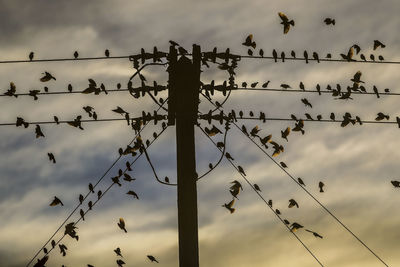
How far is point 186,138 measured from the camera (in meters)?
9.33

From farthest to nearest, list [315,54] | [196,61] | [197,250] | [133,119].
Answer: [315,54], [133,119], [196,61], [197,250]

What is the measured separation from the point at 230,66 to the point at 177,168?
230 cm

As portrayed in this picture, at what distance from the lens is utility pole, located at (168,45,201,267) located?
352 inches

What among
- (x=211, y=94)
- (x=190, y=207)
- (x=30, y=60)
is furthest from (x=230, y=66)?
(x=30, y=60)

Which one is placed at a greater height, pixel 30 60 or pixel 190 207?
pixel 30 60

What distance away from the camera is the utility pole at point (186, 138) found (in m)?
8.93

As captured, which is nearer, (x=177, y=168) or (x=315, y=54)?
(x=177, y=168)

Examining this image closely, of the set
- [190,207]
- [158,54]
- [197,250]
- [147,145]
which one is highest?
[158,54]

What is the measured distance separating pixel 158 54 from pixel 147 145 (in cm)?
164

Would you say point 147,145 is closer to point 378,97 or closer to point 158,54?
point 158,54

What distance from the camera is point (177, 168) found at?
30.4 feet

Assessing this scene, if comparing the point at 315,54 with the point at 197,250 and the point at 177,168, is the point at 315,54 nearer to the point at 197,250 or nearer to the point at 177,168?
the point at 177,168

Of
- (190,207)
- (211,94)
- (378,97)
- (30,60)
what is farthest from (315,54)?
(30,60)

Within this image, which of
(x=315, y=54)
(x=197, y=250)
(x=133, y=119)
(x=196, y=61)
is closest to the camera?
(x=197, y=250)
